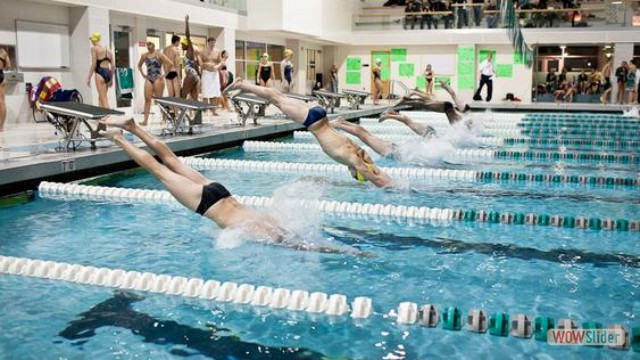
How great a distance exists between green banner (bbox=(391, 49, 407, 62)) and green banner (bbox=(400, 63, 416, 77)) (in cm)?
26

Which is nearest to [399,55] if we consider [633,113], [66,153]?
[633,113]

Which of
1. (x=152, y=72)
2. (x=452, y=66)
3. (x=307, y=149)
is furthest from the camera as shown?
(x=452, y=66)

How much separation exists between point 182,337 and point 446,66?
24578 millimetres

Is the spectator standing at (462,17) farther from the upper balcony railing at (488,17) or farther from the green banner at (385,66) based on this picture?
the green banner at (385,66)

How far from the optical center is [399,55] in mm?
27203

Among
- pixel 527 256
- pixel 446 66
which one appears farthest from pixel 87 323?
pixel 446 66

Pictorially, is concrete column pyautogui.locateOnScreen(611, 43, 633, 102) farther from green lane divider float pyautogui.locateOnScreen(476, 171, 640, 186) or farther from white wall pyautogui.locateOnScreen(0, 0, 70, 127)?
white wall pyautogui.locateOnScreen(0, 0, 70, 127)

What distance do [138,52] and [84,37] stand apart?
2205 millimetres

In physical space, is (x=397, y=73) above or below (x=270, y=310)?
above

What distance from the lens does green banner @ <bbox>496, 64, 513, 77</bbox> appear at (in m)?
25.9

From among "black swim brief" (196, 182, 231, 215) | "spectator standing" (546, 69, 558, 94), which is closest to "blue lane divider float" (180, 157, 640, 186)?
"black swim brief" (196, 182, 231, 215)

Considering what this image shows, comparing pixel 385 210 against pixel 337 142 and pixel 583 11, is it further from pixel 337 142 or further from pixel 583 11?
pixel 583 11

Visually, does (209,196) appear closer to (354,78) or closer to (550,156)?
(550,156)

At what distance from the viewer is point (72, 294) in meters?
3.69
